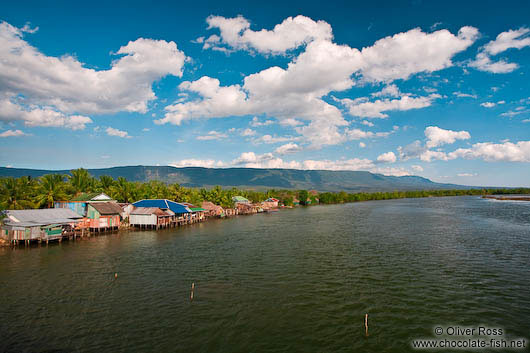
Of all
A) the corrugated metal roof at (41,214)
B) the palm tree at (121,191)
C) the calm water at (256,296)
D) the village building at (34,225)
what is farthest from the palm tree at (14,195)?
the palm tree at (121,191)

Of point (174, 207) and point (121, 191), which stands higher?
point (121, 191)

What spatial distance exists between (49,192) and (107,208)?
40.1 ft

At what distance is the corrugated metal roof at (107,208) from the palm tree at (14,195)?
439 inches

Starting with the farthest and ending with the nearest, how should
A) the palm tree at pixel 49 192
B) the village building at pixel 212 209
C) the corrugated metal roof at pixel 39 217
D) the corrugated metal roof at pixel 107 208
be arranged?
the village building at pixel 212 209 → the corrugated metal roof at pixel 107 208 → the palm tree at pixel 49 192 → the corrugated metal roof at pixel 39 217

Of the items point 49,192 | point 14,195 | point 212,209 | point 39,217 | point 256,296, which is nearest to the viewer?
point 256,296

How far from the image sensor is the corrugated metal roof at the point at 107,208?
5919cm

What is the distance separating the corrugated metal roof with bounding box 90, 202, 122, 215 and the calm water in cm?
1779

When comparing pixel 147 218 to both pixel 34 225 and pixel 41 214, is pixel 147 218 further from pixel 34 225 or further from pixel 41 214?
pixel 34 225

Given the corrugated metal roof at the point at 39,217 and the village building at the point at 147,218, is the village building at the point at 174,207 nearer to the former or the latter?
the village building at the point at 147,218

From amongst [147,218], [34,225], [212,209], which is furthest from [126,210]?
[212,209]

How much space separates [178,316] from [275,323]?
Answer: 7.12m

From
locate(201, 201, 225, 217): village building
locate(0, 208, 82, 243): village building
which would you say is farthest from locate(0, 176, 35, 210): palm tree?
locate(201, 201, 225, 217): village building

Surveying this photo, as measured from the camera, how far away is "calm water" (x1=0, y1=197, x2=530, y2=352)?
17.1m

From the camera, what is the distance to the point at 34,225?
44.5 m
